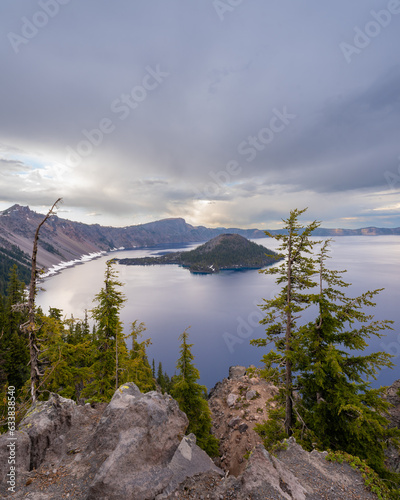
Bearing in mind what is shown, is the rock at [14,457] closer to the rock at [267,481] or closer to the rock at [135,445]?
the rock at [135,445]

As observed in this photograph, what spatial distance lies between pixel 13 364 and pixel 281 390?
33.1m

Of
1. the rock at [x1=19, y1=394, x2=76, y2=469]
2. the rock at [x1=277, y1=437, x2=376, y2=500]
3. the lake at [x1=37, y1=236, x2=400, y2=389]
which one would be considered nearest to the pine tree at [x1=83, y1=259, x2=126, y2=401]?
the rock at [x1=19, y1=394, x2=76, y2=469]

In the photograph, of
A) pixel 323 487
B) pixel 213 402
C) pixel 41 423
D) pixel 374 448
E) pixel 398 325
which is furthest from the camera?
pixel 398 325

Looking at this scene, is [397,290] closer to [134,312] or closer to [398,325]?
[398,325]

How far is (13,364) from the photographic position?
28500 millimetres

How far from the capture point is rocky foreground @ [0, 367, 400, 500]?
21.6ft

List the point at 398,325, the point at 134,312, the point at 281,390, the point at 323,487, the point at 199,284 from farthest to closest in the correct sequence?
1. the point at 199,284
2. the point at 134,312
3. the point at 398,325
4. the point at 281,390
5. the point at 323,487

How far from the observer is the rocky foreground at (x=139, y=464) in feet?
21.6

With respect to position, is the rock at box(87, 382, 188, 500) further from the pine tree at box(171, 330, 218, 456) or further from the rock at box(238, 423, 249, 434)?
the rock at box(238, 423, 249, 434)

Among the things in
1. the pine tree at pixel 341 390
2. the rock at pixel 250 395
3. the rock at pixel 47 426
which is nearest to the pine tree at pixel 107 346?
the rock at pixel 47 426

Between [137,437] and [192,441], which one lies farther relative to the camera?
[192,441]

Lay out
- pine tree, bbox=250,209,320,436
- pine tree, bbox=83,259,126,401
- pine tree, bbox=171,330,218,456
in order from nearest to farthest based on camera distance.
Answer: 1. pine tree, bbox=250,209,320,436
2. pine tree, bbox=83,259,126,401
3. pine tree, bbox=171,330,218,456

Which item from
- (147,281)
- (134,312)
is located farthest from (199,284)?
(134,312)

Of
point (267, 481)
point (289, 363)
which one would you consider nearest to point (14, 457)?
point (267, 481)
